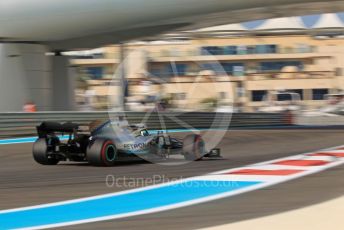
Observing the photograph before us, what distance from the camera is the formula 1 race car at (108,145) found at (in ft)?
28.3

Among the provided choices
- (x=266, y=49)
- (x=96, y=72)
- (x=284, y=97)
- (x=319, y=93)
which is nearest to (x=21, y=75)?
(x=284, y=97)

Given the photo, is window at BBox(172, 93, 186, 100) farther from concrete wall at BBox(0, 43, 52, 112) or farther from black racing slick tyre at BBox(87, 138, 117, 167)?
concrete wall at BBox(0, 43, 52, 112)

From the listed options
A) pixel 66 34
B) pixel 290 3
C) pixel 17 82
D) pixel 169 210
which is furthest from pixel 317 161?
pixel 17 82

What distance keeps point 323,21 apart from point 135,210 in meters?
34.0

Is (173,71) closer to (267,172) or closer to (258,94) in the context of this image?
(267,172)

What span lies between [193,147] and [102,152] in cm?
152

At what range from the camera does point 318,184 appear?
692 centimetres

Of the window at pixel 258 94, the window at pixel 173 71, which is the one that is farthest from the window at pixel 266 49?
the window at pixel 173 71

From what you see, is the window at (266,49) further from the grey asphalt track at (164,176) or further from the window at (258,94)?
the grey asphalt track at (164,176)

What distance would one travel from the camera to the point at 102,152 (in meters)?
8.54

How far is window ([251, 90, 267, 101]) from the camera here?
5102 cm

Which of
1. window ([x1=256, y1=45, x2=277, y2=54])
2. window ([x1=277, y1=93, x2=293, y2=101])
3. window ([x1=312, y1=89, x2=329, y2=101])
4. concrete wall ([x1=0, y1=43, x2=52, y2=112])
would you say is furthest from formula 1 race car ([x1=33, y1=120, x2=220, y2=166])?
window ([x1=256, y1=45, x2=277, y2=54])

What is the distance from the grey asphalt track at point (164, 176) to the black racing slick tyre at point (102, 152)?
0.16 metres

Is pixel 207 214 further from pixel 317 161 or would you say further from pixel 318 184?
pixel 317 161
